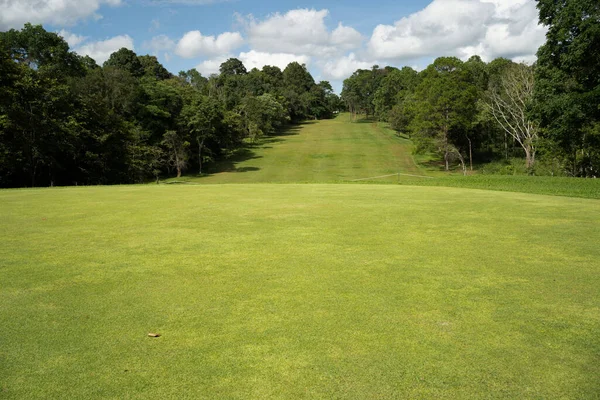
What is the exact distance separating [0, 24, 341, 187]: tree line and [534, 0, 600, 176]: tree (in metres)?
36.7

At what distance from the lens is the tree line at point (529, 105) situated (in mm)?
25391

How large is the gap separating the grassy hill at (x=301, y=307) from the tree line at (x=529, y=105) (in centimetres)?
1935

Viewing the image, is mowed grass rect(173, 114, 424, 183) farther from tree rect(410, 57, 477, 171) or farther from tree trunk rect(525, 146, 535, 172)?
tree trunk rect(525, 146, 535, 172)

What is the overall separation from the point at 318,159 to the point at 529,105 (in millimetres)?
36414

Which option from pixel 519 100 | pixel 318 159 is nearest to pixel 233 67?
pixel 318 159

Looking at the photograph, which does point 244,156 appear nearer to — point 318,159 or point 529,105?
point 318,159

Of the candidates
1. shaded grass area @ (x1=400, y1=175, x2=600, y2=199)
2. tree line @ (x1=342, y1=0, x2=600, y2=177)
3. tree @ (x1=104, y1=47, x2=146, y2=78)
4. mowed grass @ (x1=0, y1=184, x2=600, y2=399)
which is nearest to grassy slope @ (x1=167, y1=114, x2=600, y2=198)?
shaded grass area @ (x1=400, y1=175, x2=600, y2=199)

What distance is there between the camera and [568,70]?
87.4ft

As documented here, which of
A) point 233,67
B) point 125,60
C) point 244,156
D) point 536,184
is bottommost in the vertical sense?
point 536,184

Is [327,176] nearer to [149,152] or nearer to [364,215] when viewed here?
[149,152]

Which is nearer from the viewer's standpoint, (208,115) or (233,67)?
(208,115)

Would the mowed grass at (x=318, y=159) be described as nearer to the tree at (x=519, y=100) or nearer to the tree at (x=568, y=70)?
the tree at (x=519, y=100)

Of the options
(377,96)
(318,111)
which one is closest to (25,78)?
(377,96)

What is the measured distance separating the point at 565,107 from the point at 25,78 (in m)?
40.0
